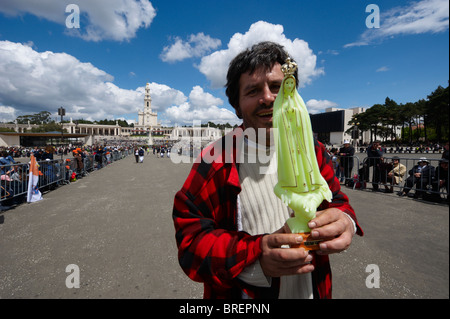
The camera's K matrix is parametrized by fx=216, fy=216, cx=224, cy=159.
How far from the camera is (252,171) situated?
54.9 inches

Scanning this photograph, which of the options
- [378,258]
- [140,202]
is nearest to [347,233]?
[378,258]

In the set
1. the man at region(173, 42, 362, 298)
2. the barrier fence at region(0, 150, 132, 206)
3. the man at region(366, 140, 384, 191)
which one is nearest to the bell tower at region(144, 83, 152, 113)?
the barrier fence at region(0, 150, 132, 206)

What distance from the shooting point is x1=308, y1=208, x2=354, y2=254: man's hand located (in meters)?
1.01

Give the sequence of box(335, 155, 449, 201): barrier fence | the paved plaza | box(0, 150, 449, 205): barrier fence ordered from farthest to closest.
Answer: box(0, 150, 449, 205): barrier fence < box(335, 155, 449, 201): barrier fence < the paved plaza

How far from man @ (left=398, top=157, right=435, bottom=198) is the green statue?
6871mm

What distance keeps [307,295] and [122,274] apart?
9.79 feet

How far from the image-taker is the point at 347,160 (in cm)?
984

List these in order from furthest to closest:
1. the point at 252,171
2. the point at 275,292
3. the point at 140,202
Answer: the point at 140,202 < the point at 252,171 < the point at 275,292

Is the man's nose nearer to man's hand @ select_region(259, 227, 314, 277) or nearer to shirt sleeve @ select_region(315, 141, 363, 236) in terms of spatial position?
shirt sleeve @ select_region(315, 141, 363, 236)

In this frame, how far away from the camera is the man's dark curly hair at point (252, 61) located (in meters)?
1.30

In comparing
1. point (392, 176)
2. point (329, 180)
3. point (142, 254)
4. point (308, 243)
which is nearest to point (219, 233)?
point (308, 243)

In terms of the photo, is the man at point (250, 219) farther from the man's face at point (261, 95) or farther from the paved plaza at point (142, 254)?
the paved plaza at point (142, 254)

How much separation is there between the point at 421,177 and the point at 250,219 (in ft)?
24.9
